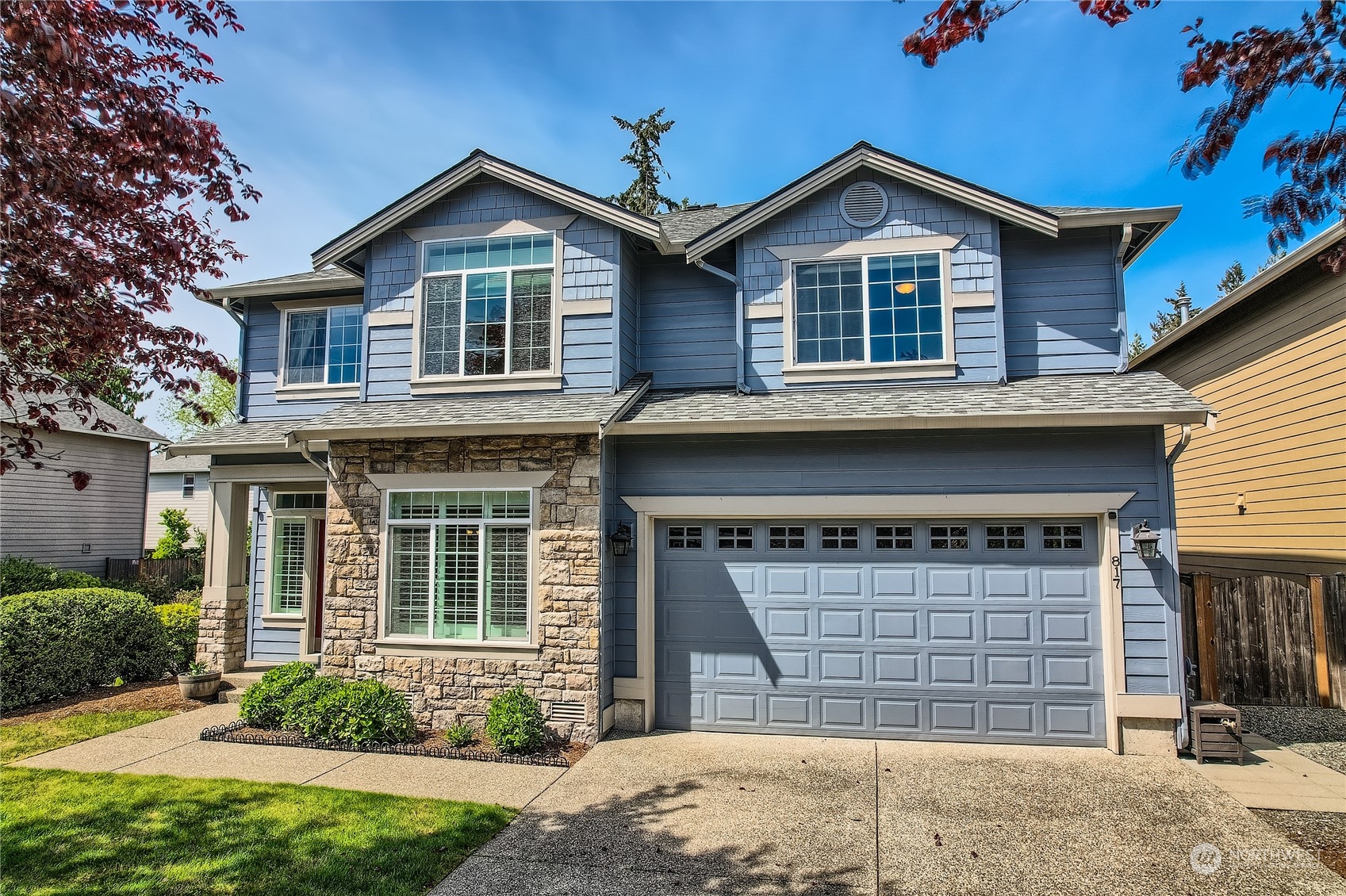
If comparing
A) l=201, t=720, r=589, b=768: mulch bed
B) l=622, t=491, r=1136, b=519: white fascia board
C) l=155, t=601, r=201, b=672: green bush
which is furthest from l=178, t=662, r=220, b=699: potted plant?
l=622, t=491, r=1136, b=519: white fascia board

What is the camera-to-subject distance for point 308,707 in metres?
8.69

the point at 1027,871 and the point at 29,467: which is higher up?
the point at 29,467

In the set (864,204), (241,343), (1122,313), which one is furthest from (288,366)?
(1122,313)

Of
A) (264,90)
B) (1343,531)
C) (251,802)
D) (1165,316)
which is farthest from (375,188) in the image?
(1165,316)

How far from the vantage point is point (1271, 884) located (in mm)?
5164

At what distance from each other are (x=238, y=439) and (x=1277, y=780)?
41.0ft

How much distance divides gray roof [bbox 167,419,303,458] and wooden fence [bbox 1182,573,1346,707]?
11.5 m

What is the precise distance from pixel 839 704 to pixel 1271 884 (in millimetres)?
4062

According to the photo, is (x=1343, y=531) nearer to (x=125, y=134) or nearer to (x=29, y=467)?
(x=125, y=134)

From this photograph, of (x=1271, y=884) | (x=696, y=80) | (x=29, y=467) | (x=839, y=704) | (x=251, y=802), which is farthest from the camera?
(x=29, y=467)

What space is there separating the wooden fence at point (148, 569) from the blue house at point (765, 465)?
14.3 m

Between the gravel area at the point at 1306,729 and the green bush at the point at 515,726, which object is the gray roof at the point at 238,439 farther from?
the gravel area at the point at 1306,729

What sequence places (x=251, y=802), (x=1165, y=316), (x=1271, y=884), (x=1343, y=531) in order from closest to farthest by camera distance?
1. (x=1271, y=884)
2. (x=251, y=802)
3. (x=1343, y=531)
4. (x=1165, y=316)

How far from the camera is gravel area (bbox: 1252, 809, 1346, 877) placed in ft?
18.2
